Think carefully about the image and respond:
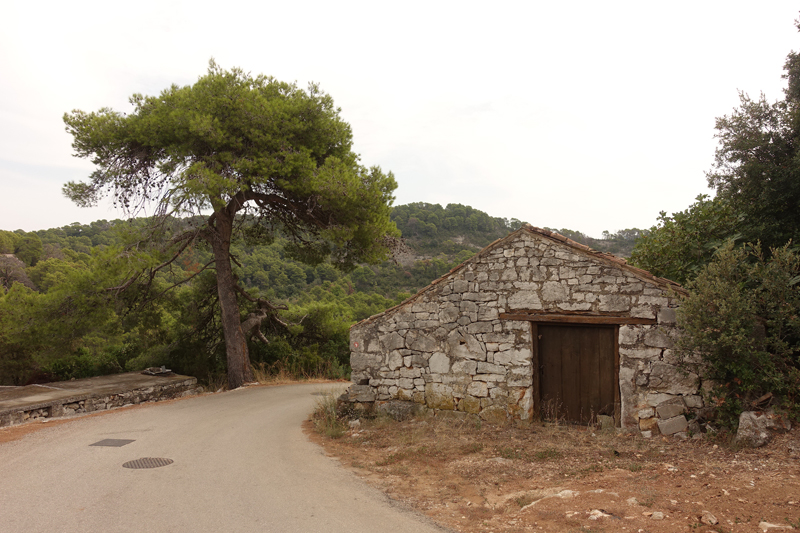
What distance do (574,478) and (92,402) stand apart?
1027 cm

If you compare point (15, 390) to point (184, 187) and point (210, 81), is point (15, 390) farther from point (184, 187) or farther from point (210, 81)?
point (210, 81)

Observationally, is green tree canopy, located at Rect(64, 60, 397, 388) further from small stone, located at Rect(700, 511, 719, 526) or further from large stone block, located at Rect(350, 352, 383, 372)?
small stone, located at Rect(700, 511, 719, 526)

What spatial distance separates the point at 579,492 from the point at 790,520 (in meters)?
1.76

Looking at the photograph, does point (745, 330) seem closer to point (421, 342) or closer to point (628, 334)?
point (628, 334)

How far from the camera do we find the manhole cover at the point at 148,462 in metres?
6.54

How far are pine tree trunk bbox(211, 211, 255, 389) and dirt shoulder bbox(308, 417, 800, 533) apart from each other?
24.3ft

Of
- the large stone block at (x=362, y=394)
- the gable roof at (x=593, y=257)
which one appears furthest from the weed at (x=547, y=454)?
the large stone block at (x=362, y=394)

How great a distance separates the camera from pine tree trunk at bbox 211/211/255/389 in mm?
14297

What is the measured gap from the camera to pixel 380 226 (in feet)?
45.2

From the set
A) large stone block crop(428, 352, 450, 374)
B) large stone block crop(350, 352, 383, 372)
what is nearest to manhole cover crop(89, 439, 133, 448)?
large stone block crop(350, 352, 383, 372)

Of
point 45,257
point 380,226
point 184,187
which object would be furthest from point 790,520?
point 45,257

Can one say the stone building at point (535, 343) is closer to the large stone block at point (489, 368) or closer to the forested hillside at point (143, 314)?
the large stone block at point (489, 368)

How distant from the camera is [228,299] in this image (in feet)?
47.1

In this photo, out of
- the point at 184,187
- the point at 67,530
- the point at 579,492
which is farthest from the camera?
the point at 184,187
